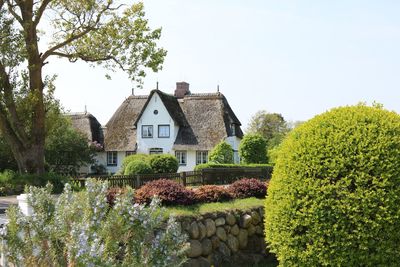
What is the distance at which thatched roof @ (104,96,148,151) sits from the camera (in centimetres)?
5051

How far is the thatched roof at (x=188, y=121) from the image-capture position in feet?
160

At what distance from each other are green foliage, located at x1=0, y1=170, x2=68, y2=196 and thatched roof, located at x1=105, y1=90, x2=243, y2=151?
85.2 ft

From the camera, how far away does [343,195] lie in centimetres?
664

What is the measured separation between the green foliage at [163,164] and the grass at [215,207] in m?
23.9

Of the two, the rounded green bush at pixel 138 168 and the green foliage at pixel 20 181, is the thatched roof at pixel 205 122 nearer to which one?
the rounded green bush at pixel 138 168

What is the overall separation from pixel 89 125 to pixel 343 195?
160 feet

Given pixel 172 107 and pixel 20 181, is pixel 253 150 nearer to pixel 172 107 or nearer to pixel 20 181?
pixel 172 107

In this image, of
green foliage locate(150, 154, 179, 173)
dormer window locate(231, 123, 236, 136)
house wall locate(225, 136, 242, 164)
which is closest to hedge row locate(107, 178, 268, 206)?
green foliage locate(150, 154, 179, 173)

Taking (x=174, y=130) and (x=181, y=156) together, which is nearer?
(x=174, y=130)

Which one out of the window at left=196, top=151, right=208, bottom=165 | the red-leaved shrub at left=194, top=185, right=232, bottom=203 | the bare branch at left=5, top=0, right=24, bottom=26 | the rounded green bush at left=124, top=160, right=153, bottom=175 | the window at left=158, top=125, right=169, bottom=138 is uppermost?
the bare branch at left=5, top=0, right=24, bottom=26

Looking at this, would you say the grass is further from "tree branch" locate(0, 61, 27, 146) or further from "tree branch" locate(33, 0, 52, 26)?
"tree branch" locate(33, 0, 52, 26)

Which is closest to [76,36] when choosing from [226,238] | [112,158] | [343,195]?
[226,238]

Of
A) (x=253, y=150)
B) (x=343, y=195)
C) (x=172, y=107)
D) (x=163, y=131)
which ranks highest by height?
(x=172, y=107)

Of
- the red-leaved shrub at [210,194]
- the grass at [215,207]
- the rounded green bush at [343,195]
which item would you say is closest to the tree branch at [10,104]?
the red-leaved shrub at [210,194]
